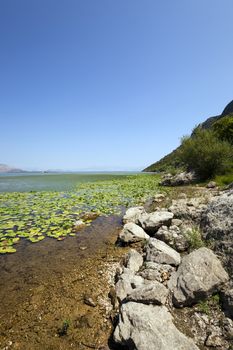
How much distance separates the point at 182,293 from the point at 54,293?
3439 millimetres

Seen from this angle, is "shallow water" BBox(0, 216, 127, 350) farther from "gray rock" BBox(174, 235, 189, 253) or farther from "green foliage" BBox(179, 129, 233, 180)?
"green foliage" BBox(179, 129, 233, 180)

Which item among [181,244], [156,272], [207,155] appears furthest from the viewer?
[207,155]

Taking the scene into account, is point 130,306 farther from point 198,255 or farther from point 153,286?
point 198,255

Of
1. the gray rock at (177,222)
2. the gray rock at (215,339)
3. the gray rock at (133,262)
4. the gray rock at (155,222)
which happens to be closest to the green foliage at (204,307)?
the gray rock at (215,339)

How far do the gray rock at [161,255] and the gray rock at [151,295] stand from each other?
1433 millimetres

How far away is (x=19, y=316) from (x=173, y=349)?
3.59 metres

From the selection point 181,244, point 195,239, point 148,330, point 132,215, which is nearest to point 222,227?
point 195,239

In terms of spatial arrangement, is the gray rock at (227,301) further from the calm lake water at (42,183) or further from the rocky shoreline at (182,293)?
the calm lake water at (42,183)

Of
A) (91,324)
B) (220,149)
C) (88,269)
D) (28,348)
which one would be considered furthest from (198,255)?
(220,149)

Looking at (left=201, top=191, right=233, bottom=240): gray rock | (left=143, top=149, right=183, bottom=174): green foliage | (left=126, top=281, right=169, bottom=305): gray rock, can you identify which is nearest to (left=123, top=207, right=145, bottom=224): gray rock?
(left=201, top=191, right=233, bottom=240): gray rock

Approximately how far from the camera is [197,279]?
462 centimetres

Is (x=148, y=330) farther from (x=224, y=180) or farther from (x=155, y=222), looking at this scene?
(x=224, y=180)

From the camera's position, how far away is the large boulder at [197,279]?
4445 mm

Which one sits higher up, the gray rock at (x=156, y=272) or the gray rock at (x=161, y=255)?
the gray rock at (x=161, y=255)
